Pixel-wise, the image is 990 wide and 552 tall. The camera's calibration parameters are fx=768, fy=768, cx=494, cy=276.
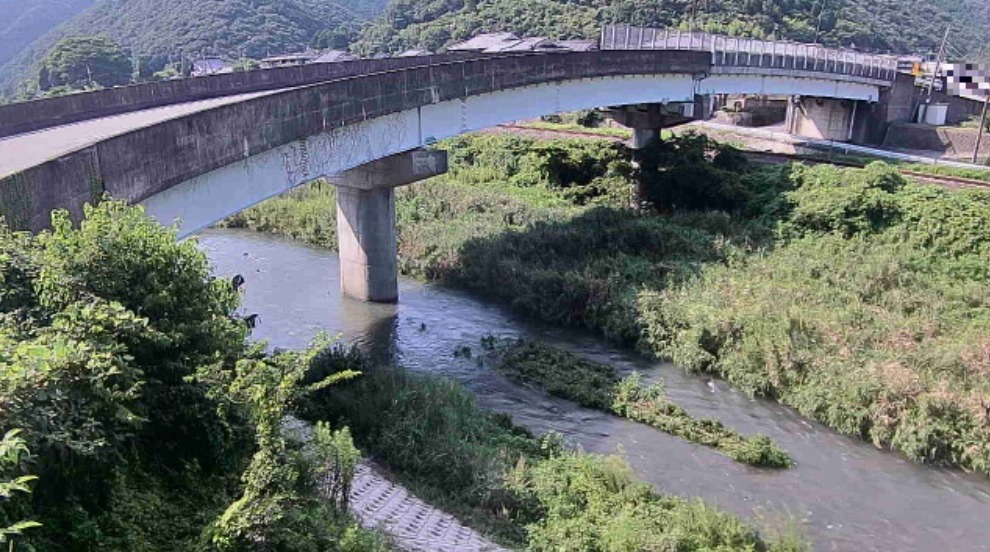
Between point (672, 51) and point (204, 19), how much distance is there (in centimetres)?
10821

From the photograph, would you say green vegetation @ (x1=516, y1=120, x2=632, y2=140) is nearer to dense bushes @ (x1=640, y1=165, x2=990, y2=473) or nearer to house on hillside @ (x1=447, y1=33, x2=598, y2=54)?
house on hillside @ (x1=447, y1=33, x2=598, y2=54)

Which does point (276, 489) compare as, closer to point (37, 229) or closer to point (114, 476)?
point (114, 476)

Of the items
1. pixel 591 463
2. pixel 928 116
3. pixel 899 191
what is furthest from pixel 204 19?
pixel 591 463

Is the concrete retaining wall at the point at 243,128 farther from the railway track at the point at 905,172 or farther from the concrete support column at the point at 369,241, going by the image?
the railway track at the point at 905,172

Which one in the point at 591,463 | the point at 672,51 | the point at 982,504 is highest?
the point at 672,51

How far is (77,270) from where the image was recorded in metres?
8.73

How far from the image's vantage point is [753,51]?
36375 mm

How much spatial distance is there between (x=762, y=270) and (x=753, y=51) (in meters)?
16.8

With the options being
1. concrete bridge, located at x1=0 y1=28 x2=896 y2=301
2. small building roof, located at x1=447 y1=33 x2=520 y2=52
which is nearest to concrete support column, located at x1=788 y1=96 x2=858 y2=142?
concrete bridge, located at x1=0 y1=28 x2=896 y2=301

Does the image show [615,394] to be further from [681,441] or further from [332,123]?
[332,123]

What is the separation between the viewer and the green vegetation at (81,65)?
82.9m

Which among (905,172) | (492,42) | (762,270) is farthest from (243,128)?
(492,42)

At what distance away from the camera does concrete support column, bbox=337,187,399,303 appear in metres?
24.0

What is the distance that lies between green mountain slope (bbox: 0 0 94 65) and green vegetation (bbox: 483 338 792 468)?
154125 millimetres
